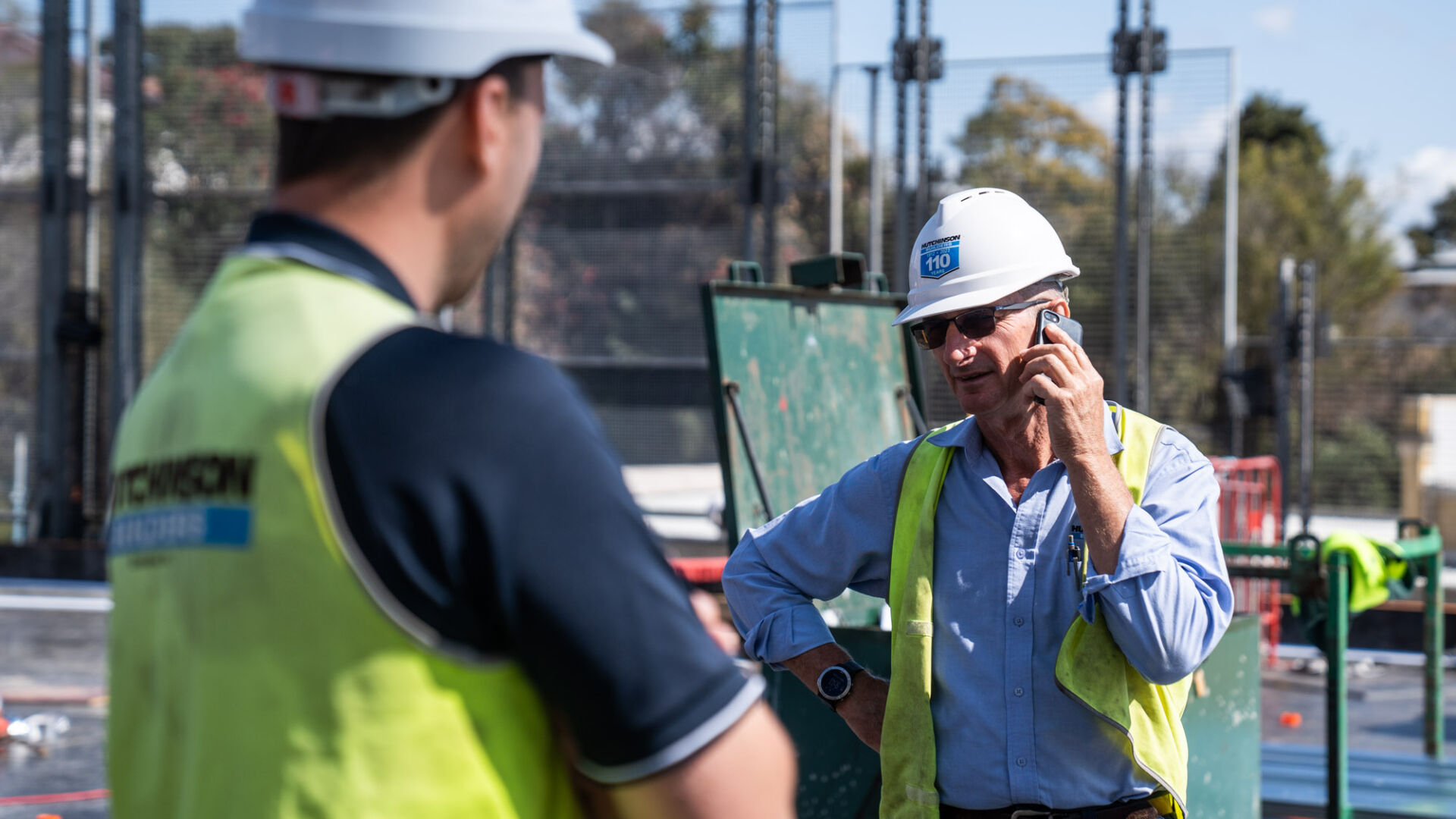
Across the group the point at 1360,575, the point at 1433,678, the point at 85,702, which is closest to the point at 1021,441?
the point at 1360,575

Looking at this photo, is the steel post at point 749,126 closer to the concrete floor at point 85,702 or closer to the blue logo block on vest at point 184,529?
the concrete floor at point 85,702

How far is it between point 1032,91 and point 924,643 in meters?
9.79

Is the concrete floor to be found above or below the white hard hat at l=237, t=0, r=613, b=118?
below

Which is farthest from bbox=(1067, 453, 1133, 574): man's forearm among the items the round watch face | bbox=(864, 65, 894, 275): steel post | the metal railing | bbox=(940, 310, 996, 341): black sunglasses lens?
bbox=(864, 65, 894, 275): steel post

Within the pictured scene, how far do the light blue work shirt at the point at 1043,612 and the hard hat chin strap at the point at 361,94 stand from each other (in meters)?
1.58

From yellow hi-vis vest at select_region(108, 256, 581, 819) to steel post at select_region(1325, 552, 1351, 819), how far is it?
4.24 metres

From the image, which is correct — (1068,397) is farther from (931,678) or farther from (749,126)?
(749,126)

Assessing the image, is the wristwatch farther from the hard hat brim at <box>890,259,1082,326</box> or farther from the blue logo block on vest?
the blue logo block on vest

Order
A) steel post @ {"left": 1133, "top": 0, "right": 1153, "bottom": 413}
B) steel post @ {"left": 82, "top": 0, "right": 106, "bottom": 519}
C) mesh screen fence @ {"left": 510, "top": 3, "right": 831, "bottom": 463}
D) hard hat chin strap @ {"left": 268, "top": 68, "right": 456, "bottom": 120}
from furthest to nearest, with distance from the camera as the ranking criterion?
1. steel post @ {"left": 82, "top": 0, "right": 106, "bottom": 519}
2. mesh screen fence @ {"left": 510, "top": 3, "right": 831, "bottom": 463}
3. steel post @ {"left": 1133, "top": 0, "right": 1153, "bottom": 413}
4. hard hat chin strap @ {"left": 268, "top": 68, "right": 456, "bottom": 120}

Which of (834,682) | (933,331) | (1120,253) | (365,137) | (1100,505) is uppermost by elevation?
(1120,253)

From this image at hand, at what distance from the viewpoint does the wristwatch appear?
281cm

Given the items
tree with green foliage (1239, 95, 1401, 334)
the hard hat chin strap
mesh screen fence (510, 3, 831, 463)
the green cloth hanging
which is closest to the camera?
the hard hat chin strap

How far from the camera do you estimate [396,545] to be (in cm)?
100

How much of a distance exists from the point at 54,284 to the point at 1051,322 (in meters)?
12.7
